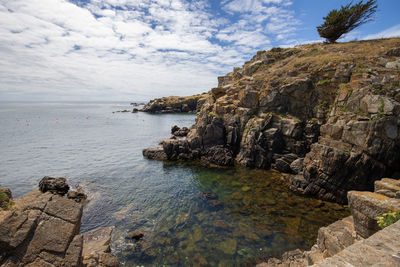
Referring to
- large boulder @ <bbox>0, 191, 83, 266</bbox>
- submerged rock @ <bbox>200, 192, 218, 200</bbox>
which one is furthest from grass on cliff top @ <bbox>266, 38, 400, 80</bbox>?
large boulder @ <bbox>0, 191, 83, 266</bbox>

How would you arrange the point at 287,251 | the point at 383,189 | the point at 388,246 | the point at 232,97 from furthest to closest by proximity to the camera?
the point at 232,97, the point at 287,251, the point at 383,189, the point at 388,246

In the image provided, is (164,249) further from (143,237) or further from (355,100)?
(355,100)

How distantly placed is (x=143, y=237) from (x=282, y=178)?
18.3m

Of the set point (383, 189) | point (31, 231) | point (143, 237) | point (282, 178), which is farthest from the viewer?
point (282, 178)

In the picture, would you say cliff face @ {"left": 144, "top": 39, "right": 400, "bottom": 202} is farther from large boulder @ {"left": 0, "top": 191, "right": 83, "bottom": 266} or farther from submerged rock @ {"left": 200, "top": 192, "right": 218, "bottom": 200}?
large boulder @ {"left": 0, "top": 191, "right": 83, "bottom": 266}

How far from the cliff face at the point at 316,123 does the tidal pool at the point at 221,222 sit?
11.8ft

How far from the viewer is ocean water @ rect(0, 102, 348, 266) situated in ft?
43.8

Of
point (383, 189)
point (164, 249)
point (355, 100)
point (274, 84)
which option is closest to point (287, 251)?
point (383, 189)

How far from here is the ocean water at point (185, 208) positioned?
43.8 ft

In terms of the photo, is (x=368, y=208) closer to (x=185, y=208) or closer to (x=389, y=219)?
(x=389, y=219)

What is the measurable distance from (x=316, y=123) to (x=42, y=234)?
30996mm

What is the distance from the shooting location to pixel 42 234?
341 inches

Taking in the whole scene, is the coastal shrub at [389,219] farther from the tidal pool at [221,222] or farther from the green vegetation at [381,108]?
the green vegetation at [381,108]

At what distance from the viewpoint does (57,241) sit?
881 centimetres
